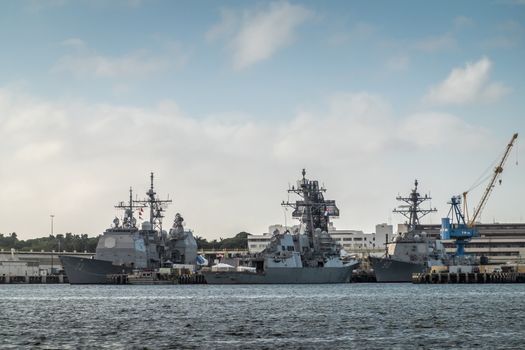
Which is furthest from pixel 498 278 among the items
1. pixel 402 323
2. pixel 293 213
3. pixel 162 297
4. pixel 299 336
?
pixel 299 336

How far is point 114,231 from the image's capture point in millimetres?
154000

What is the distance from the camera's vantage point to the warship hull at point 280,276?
143500 mm

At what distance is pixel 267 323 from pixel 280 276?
80.0m

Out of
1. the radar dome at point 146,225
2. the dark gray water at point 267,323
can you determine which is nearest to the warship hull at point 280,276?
the radar dome at point 146,225

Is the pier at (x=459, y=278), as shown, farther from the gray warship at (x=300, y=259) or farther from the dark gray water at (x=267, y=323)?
the dark gray water at (x=267, y=323)

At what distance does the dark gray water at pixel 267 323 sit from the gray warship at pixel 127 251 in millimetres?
56202

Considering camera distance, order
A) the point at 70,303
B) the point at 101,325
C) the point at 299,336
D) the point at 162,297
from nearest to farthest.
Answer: the point at 299,336 < the point at 101,325 < the point at 70,303 < the point at 162,297

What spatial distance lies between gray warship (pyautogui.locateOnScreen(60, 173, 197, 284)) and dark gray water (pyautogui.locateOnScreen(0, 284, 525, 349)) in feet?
184

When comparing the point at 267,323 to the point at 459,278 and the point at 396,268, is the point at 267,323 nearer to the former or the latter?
the point at 459,278

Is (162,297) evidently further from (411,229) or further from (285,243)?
(411,229)

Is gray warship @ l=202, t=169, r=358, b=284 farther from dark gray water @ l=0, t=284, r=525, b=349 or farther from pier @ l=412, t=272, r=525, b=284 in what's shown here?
dark gray water @ l=0, t=284, r=525, b=349

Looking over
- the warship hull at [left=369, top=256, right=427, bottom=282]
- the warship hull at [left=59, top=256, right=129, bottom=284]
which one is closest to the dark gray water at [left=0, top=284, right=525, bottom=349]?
the warship hull at [left=59, top=256, right=129, bottom=284]

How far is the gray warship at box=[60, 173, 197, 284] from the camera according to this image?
504 ft

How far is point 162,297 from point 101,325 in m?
42.5
